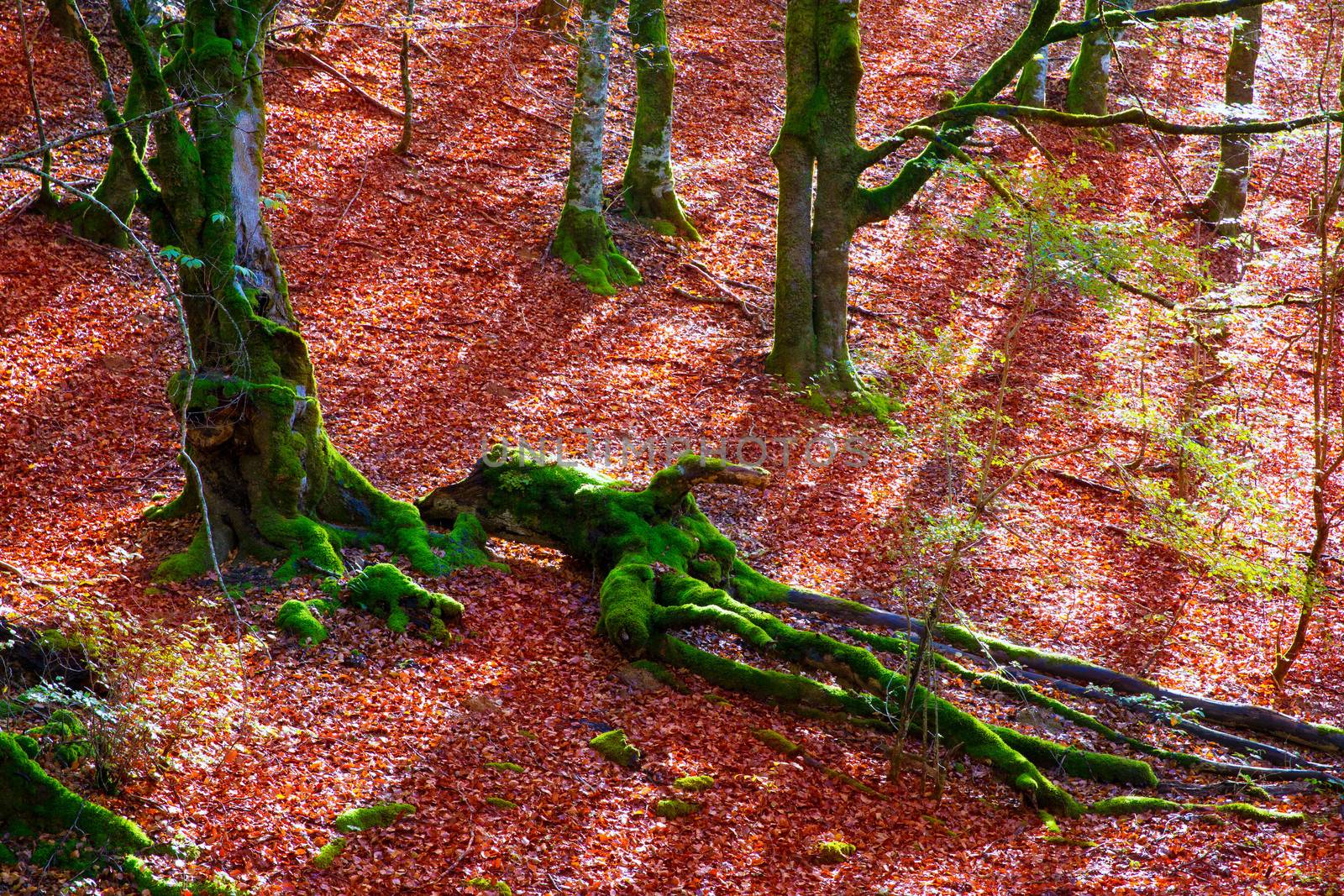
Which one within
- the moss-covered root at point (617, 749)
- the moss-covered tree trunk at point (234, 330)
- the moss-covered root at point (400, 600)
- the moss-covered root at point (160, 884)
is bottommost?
the moss-covered root at point (617, 749)

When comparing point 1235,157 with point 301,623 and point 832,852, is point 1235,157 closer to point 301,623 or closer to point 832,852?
point 832,852

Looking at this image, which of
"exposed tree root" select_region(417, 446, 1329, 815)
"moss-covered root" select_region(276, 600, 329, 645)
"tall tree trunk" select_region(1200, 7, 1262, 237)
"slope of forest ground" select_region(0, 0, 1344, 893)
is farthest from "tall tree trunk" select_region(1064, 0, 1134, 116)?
"moss-covered root" select_region(276, 600, 329, 645)

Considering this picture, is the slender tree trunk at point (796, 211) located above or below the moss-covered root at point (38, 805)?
above

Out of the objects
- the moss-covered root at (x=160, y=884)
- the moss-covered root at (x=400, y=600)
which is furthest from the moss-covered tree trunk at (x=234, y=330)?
the moss-covered root at (x=160, y=884)

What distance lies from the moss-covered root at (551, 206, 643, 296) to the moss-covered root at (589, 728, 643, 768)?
8114 millimetres

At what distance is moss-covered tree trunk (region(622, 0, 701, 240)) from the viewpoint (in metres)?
14.3

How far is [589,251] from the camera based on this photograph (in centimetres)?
1388

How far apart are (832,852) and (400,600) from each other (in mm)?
3673

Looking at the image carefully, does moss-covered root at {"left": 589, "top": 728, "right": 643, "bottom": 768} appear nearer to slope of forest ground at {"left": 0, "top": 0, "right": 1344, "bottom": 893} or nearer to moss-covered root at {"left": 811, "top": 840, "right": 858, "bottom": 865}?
slope of forest ground at {"left": 0, "top": 0, "right": 1344, "bottom": 893}

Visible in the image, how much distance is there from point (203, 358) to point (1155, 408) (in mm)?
8971

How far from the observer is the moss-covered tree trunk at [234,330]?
707 cm

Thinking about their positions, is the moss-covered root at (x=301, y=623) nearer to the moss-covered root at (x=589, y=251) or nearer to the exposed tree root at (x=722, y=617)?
the exposed tree root at (x=722, y=617)

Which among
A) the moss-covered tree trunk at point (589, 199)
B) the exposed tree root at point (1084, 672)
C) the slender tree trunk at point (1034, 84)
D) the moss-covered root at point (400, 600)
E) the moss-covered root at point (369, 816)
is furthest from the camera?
the slender tree trunk at point (1034, 84)

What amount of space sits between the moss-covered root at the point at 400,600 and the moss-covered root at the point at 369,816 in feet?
6.24
